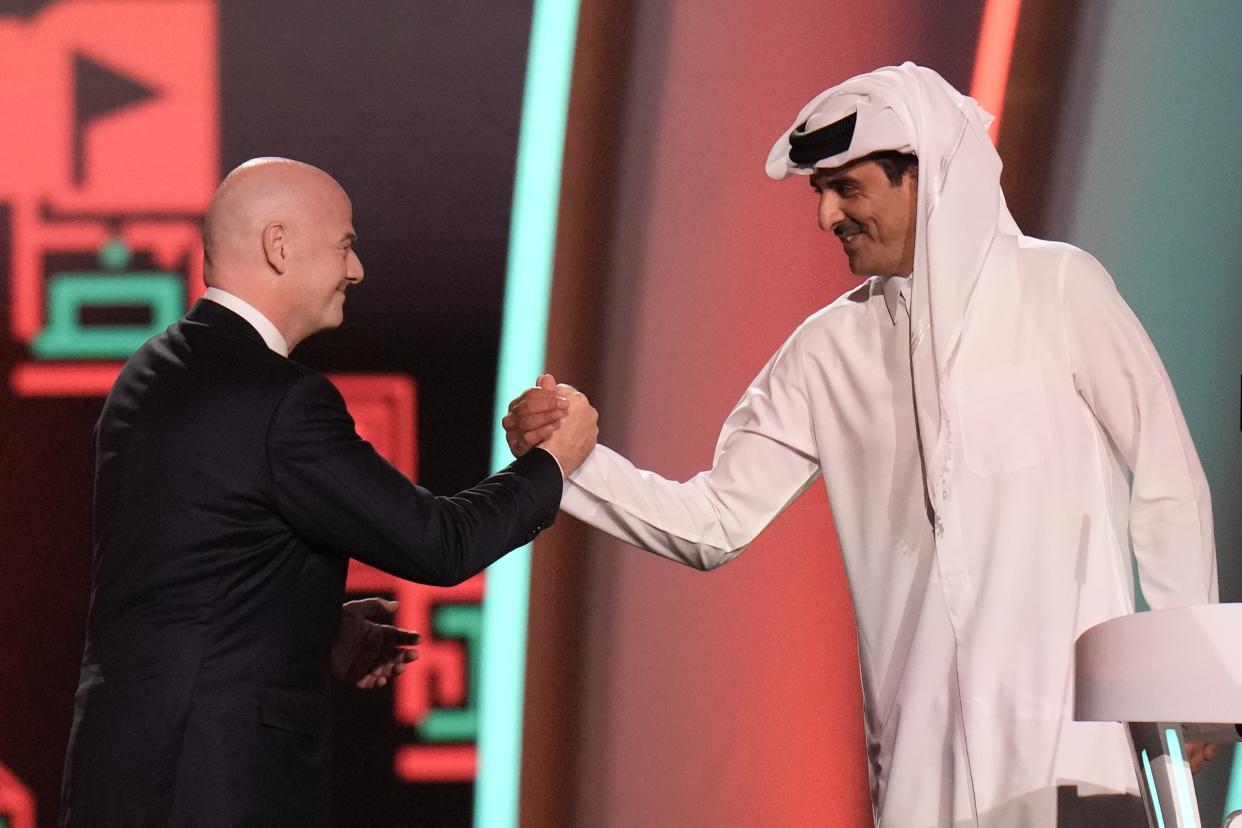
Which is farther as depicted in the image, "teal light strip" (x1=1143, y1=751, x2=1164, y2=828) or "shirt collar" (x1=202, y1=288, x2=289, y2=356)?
"shirt collar" (x1=202, y1=288, x2=289, y2=356)

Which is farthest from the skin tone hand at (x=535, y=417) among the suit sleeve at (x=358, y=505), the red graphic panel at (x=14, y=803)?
the red graphic panel at (x=14, y=803)

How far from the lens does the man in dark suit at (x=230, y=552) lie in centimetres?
199

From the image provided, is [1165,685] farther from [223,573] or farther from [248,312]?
[248,312]

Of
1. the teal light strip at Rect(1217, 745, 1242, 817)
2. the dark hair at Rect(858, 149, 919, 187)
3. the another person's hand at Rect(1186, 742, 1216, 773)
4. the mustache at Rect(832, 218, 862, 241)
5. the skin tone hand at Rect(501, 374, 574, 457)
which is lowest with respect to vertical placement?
the teal light strip at Rect(1217, 745, 1242, 817)

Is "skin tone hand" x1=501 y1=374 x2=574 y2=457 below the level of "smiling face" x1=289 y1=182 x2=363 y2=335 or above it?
below

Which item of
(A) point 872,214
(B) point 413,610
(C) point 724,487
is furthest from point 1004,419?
(B) point 413,610

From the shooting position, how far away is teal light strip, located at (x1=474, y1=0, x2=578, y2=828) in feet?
10.9

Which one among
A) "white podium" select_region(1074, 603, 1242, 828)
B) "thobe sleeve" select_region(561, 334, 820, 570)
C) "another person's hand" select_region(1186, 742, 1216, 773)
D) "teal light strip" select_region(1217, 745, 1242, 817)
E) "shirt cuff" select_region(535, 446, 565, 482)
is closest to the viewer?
"white podium" select_region(1074, 603, 1242, 828)

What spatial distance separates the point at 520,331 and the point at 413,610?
2.24 ft

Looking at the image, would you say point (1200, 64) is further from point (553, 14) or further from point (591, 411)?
point (591, 411)

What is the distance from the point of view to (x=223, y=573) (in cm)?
204

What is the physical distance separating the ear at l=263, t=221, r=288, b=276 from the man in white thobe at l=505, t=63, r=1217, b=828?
0.55 metres

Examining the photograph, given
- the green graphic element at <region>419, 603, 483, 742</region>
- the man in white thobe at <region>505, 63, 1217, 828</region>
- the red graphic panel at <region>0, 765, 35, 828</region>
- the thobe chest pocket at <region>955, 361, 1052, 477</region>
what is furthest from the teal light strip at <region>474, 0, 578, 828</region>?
the thobe chest pocket at <region>955, 361, 1052, 477</region>

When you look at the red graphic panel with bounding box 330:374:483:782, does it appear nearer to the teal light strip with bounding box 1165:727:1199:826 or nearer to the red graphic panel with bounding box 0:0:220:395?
the red graphic panel with bounding box 0:0:220:395
